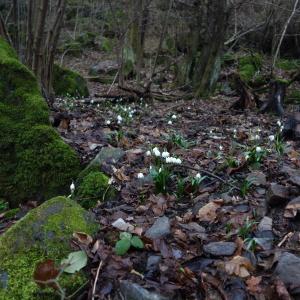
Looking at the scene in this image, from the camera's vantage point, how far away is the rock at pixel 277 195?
3551mm

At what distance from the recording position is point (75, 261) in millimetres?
2662

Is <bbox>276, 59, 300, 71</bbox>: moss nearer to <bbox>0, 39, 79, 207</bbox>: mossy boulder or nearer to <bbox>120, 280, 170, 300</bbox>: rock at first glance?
<bbox>0, 39, 79, 207</bbox>: mossy boulder

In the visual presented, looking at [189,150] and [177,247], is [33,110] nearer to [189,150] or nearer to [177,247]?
[189,150]

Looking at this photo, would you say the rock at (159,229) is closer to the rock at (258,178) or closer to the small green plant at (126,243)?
the small green plant at (126,243)

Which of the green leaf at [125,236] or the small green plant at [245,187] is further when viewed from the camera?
the small green plant at [245,187]

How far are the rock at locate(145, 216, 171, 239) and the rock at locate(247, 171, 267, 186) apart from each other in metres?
1.10

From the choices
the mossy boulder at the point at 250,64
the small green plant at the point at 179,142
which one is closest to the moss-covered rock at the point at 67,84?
the mossy boulder at the point at 250,64

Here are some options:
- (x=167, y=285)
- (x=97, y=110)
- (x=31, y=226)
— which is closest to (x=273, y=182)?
(x=167, y=285)

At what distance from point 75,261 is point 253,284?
103 cm

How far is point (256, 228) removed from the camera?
127 inches

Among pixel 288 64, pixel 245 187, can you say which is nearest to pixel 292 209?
pixel 245 187

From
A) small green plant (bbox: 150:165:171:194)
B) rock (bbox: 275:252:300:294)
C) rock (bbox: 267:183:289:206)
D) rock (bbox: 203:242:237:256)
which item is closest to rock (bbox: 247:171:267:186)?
rock (bbox: 267:183:289:206)

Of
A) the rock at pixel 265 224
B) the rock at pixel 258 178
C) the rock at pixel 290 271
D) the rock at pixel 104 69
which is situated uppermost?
the rock at pixel 290 271

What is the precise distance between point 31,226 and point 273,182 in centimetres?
222
